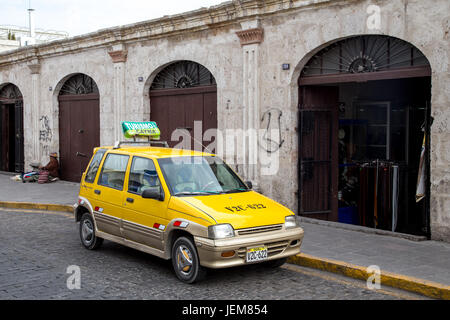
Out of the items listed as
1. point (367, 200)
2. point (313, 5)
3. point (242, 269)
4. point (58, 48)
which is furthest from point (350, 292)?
point (58, 48)

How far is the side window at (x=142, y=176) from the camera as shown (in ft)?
23.9

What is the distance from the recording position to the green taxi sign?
30.1ft

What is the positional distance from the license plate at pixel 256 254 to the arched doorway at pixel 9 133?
15874 mm


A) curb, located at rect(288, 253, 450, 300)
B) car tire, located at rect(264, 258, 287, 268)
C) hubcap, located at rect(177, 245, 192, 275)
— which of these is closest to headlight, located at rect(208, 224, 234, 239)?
hubcap, located at rect(177, 245, 192, 275)

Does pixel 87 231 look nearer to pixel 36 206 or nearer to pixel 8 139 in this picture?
pixel 36 206

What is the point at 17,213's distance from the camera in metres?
12.3

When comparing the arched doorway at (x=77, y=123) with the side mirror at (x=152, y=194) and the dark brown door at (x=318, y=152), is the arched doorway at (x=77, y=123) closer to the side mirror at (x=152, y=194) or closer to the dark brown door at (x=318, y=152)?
the dark brown door at (x=318, y=152)

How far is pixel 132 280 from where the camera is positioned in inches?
266

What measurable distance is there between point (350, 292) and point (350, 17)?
547 centimetres

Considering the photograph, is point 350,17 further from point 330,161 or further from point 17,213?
point 17,213

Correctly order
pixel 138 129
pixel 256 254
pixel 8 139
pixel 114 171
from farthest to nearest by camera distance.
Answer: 1. pixel 8 139
2. pixel 138 129
3. pixel 114 171
4. pixel 256 254

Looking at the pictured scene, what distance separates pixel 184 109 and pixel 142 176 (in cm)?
637

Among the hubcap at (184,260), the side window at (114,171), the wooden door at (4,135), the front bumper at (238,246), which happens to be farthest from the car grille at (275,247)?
the wooden door at (4,135)

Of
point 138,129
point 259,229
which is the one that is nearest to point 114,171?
point 138,129
